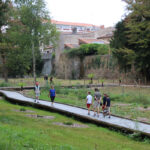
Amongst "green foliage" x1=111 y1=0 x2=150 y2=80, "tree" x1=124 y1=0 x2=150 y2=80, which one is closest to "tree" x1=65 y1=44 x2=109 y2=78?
"green foliage" x1=111 y1=0 x2=150 y2=80

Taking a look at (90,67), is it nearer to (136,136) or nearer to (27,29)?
(27,29)

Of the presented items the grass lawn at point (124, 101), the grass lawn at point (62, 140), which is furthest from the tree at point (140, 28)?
the grass lawn at point (62, 140)

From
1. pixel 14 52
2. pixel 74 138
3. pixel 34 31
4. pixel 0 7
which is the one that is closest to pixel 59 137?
pixel 74 138

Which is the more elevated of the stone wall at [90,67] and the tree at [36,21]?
the tree at [36,21]

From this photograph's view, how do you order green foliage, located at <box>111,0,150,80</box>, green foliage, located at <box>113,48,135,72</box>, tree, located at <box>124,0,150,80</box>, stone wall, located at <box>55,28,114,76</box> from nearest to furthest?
tree, located at <box>124,0,150,80</box> < green foliage, located at <box>111,0,150,80</box> < green foliage, located at <box>113,48,135,72</box> < stone wall, located at <box>55,28,114,76</box>

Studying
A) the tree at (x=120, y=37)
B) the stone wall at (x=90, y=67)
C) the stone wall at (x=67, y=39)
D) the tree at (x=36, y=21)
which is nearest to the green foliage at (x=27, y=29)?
the tree at (x=36, y=21)

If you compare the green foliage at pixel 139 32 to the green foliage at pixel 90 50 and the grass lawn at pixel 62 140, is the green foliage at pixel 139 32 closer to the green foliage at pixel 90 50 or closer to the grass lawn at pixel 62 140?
the green foliage at pixel 90 50

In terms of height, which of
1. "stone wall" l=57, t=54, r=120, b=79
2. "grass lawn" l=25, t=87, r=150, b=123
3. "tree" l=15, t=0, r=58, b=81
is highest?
"tree" l=15, t=0, r=58, b=81

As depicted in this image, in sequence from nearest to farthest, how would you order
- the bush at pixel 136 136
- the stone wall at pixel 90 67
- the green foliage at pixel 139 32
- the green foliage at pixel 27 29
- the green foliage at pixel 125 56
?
the bush at pixel 136 136
the green foliage at pixel 139 32
the green foliage at pixel 125 56
the green foliage at pixel 27 29
the stone wall at pixel 90 67

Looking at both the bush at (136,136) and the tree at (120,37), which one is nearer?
the bush at (136,136)

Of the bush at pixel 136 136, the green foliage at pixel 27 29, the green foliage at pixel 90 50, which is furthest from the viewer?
the green foliage at pixel 90 50

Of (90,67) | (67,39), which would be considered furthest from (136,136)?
(67,39)

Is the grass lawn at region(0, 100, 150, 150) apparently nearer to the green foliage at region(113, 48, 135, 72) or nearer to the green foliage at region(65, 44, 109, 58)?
the green foliage at region(113, 48, 135, 72)

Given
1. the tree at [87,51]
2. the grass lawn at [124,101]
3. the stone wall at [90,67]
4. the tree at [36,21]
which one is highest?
the tree at [36,21]
